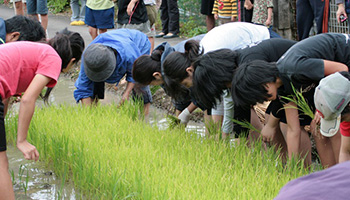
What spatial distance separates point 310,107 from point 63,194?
1.64 meters

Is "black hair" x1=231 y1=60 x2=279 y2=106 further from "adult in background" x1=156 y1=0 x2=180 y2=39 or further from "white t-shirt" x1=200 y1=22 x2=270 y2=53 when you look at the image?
"adult in background" x1=156 y1=0 x2=180 y2=39

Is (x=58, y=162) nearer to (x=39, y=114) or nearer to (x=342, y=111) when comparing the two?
(x=39, y=114)

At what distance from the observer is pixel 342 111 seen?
7.82 ft

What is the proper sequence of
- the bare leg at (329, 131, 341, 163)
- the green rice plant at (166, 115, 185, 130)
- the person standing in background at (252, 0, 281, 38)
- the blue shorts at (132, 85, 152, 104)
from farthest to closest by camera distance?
the person standing in background at (252, 0, 281, 38), the blue shorts at (132, 85, 152, 104), the green rice plant at (166, 115, 185, 130), the bare leg at (329, 131, 341, 163)

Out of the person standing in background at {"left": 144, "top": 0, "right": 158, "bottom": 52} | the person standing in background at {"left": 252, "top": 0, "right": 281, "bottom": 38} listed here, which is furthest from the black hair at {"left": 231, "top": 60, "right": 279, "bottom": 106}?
the person standing in background at {"left": 144, "top": 0, "right": 158, "bottom": 52}

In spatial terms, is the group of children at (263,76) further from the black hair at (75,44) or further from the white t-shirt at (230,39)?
the black hair at (75,44)

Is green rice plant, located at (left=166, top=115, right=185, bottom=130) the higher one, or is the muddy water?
green rice plant, located at (left=166, top=115, right=185, bottom=130)

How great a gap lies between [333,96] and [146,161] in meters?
1.20

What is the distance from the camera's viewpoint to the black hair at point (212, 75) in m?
3.02

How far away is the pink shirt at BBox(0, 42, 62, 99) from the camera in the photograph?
8.87ft

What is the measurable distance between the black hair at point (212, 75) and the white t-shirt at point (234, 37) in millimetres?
349

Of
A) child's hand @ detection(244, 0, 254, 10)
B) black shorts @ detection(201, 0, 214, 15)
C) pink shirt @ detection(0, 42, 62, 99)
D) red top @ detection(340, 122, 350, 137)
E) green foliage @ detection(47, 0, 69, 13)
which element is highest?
pink shirt @ detection(0, 42, 62, 99)

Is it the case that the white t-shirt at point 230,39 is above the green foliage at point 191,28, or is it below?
above

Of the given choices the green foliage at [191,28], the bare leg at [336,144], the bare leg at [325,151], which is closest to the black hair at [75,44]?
the bare leg at [325,151]
